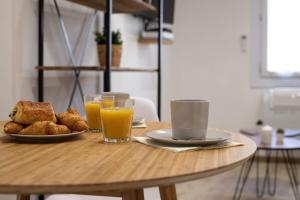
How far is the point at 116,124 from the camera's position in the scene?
1013 millimetres

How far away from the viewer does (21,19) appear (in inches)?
79.7

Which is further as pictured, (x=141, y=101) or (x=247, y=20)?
(x=247, y=20)

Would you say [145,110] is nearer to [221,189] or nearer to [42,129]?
[42,129]

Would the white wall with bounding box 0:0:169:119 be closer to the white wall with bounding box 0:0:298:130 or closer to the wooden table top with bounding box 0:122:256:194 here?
the white wall with bounding box 0:0:298:130

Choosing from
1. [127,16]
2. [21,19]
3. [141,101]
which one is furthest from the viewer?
[127,16]

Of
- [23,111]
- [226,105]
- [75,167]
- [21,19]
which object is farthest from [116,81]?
[75,167]

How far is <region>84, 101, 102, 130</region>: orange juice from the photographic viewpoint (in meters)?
1.17

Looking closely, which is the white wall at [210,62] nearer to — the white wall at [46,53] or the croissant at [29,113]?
the white wall at [46,53]

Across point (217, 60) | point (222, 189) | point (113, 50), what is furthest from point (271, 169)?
point (113, 50)

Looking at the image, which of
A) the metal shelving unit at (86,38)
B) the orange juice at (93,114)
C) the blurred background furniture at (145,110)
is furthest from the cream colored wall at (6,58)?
the orange juice at (93,114)

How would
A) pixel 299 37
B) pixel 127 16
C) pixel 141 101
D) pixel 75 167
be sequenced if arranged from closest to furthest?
pixel 75 167, pixel 141 101, pixel 127 16, pixel 299 37

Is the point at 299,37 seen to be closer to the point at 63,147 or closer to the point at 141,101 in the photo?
the point at 141,101

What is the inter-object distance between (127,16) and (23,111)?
98.9 inches

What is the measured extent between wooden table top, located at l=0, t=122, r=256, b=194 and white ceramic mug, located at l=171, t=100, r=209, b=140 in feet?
0.29
